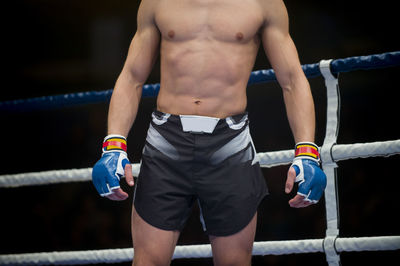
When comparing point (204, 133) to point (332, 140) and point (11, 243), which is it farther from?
point (11, 243)

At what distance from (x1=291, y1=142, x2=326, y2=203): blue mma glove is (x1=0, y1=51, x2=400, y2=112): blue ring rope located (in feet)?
1.48

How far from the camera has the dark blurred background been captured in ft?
14.4

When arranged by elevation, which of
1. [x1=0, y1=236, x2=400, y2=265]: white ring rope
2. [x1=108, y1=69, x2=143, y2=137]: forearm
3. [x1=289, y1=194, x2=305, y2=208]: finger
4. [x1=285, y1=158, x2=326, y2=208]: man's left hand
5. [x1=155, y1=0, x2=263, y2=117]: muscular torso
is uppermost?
[x1=155, y1=0, x2=263, y2=117]: muscular torso

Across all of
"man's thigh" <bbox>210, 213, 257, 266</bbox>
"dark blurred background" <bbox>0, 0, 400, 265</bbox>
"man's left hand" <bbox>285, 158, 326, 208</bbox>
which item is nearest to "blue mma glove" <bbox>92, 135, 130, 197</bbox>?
"man's thigh" <bbox>210, 213, 257, 266</bbox>

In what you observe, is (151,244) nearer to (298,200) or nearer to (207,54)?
(298,200)

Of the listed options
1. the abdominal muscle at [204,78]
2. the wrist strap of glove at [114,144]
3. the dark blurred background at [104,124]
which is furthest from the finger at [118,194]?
the dark blurred background at [104,124]

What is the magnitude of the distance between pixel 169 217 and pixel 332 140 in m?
0.66

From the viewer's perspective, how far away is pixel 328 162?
1.78 m

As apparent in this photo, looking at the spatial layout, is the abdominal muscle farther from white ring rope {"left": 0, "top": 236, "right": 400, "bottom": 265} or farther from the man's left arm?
white ring rope {"left": 0, "top": 236, "right": 400, "bottom": 265}

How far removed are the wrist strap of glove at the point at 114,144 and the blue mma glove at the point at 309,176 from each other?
1.61ft

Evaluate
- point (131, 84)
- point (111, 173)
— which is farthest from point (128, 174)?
point (131, 84)

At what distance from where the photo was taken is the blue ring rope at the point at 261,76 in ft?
5.83

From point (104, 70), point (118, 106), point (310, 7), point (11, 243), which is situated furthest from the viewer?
point (104, 70)

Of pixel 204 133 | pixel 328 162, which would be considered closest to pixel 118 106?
pixel 204 133
